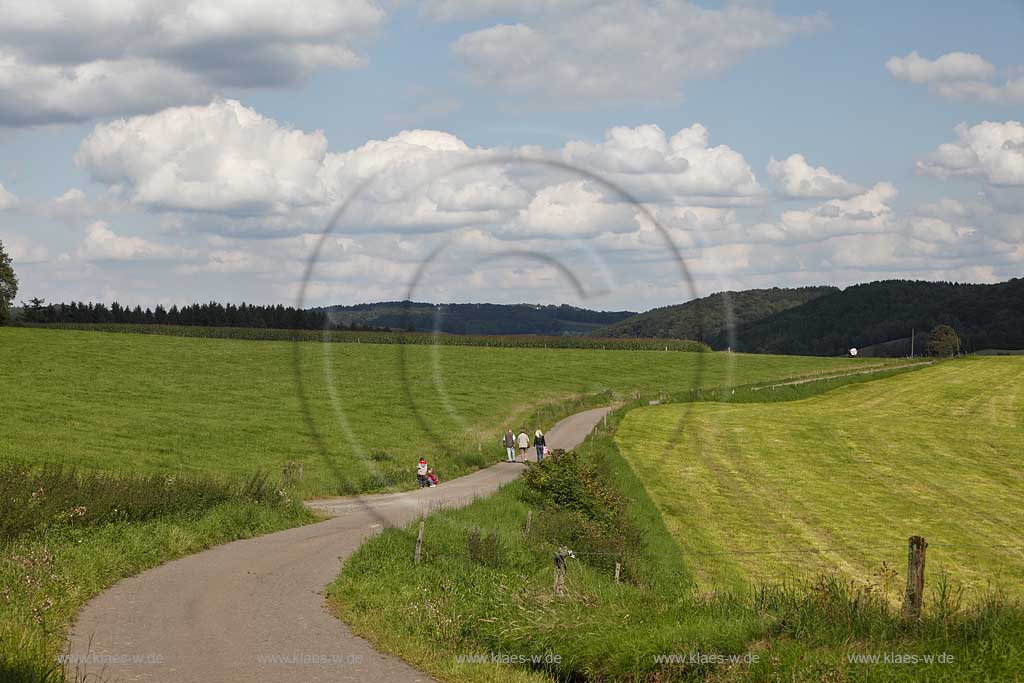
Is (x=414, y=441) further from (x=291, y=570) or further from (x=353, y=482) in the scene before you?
(x=291, y=570)

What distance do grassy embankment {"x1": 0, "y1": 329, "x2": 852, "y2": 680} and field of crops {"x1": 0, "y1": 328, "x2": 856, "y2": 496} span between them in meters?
0.23

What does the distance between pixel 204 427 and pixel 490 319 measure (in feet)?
158

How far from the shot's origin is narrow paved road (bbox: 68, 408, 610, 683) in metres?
14.2

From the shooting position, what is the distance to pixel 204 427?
58.4m

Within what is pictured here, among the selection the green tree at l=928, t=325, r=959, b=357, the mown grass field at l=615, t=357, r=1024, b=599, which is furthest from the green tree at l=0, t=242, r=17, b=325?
the green tree at l=928, t=325, r=959, b=357

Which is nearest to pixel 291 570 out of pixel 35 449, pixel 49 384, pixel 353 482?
pixel 353 482

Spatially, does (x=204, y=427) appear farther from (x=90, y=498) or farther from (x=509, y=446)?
(x=90, y=498)

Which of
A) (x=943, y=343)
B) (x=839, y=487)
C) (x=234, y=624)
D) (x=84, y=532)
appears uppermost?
(x=943, y=343)

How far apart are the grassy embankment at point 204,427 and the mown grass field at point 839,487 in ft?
19.7

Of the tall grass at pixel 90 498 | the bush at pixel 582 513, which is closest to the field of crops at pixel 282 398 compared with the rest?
the tall grass at pixel 90 498

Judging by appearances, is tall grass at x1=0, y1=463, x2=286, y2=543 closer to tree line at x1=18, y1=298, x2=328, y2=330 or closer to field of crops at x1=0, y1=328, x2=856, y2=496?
field of crops at x1=0, y1=328, x2=856, y2=496

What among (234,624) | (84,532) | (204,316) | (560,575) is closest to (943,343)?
(204,316)

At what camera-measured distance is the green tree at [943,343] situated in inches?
7185

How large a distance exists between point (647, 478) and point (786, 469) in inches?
362
